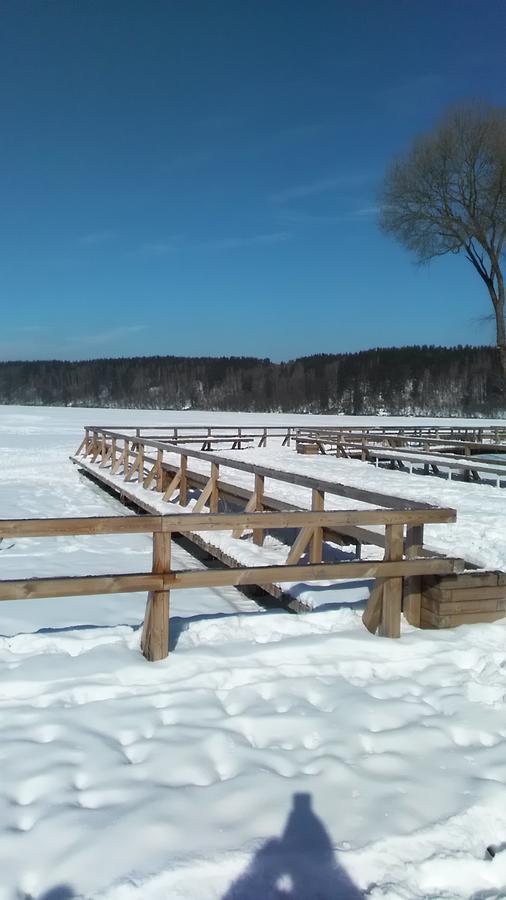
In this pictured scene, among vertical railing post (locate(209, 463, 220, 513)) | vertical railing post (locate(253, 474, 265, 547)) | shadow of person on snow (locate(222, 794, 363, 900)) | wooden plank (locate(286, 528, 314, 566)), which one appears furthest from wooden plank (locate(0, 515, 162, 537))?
vertical railing post (locate(209, 463, 220, 513))

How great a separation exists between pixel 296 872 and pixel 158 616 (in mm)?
1901

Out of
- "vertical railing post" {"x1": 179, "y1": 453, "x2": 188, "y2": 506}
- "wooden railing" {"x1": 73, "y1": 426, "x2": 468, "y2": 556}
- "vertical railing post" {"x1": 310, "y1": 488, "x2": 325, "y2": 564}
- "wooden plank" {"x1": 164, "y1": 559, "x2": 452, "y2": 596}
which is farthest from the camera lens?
"vertical railing post" {"x1": 179, "y1": 453, "x2": 188, "y2": 506}

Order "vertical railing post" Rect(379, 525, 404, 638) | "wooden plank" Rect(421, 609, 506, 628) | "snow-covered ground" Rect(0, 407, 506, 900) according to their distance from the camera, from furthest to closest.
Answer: "wooden plank" Rect(421, 609, 506, 628)
"vertical railing post" Rect(379, 525, 404, 638)
"snow-covered ground" Rect(0, 407, 506, 900)

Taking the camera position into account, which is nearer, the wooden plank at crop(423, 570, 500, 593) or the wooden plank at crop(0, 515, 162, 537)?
the wooden plank at crop(0, 515, 162, 537)

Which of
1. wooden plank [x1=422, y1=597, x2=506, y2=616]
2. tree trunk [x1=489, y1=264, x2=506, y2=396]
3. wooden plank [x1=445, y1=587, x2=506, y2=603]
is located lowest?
wooden plank [x1=422, y1=597, x2=506, y2=616]

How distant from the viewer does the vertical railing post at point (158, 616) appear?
13.3ft

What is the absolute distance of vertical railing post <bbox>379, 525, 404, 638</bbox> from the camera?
14.9ft

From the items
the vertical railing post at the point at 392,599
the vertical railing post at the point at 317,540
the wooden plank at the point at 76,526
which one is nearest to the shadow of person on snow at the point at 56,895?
the wooden plank at the point at 76,526

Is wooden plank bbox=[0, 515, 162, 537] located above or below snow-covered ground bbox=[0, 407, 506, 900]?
above

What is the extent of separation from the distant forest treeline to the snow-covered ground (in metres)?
101

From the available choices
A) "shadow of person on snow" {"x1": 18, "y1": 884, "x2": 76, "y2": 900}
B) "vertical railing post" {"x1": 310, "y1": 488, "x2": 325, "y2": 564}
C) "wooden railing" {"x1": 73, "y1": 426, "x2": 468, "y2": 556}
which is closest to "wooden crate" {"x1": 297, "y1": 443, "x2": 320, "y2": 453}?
"wooden railing" {"x1": 73, "y1": 426, "x2": 468, "y2": 556}

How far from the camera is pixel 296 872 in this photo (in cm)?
235

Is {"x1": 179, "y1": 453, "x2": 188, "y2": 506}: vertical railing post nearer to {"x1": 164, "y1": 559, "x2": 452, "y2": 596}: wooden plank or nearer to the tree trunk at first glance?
{"x1": 164, "y1": 559, "x2": 452, "y2": 596}: wooden plank

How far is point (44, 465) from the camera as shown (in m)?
21.2
